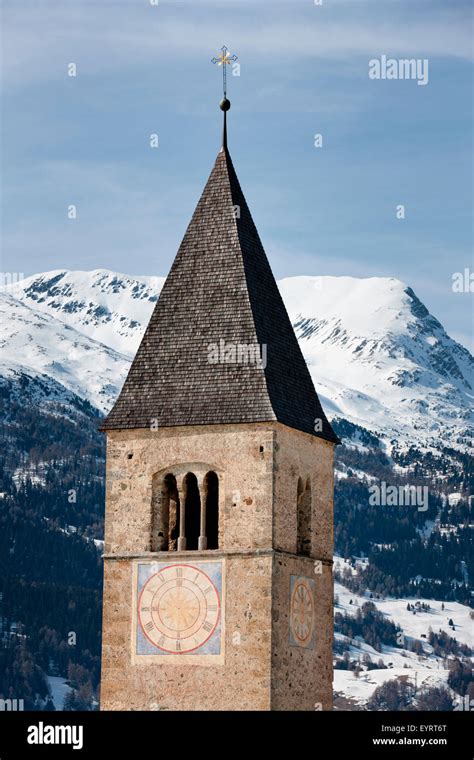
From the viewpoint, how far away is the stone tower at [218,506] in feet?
199

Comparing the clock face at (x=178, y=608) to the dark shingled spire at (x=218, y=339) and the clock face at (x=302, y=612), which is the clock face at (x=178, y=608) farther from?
the dark shingled spire at (x=218, y=339)

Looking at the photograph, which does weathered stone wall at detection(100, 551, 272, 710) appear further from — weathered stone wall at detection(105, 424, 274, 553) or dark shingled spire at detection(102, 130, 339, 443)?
dark shingled spire at detection(102, 130, 339, 443)

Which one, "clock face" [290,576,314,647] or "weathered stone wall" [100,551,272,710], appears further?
"clock face" [290,576,314,647]

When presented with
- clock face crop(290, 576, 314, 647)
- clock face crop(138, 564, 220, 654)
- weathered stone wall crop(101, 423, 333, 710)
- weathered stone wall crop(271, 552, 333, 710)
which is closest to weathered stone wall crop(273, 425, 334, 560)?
weathered stone wall crop(101, 423, 333, 710)

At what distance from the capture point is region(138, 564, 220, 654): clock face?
2394 inches

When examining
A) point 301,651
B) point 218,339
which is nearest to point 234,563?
point 301,651

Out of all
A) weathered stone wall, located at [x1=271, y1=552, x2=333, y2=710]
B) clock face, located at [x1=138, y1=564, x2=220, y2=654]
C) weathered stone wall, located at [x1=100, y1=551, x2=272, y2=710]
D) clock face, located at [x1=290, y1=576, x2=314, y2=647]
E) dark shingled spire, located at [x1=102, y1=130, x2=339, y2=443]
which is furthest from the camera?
dark shingled spire, located at [x1=102, y1=130, x2=339, y2=443]

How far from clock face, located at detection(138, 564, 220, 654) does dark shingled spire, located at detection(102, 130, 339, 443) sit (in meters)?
A: 4.86

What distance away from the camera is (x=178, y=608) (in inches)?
2409

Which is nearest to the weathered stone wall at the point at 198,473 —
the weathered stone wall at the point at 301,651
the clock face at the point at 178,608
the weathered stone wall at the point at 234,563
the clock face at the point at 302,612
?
the weathered stone wall at the point at 234,563

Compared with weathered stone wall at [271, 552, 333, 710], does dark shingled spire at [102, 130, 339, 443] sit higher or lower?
higher
